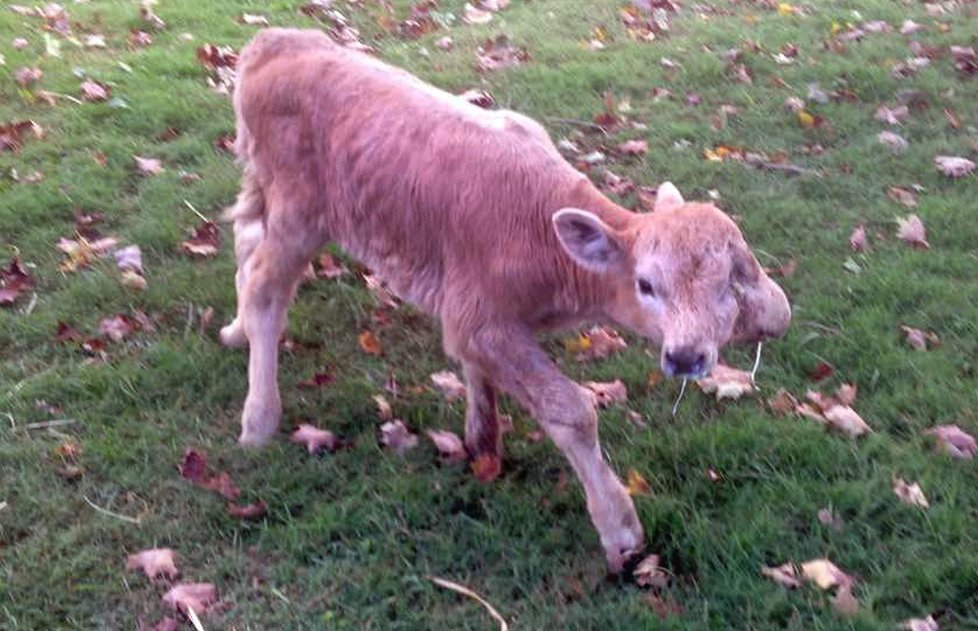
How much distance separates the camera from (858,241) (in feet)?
22.2

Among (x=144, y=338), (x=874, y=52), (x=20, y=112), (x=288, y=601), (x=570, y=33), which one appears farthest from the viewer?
(x=570, y=33)

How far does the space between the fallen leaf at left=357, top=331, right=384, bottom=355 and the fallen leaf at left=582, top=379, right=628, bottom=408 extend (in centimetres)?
109

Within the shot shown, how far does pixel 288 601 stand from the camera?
14.2 feet

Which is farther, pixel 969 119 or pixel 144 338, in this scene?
pixel 969 119

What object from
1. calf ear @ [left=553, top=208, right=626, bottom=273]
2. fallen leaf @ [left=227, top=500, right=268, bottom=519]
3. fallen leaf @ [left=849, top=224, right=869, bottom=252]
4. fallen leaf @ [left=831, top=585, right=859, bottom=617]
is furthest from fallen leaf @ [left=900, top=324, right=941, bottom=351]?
fallen leaf @ [left=227, top=500, right=268, bottom=519]

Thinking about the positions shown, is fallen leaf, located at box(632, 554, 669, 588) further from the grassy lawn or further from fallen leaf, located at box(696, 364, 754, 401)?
fallen leaf, located at box(696, 364, 754, 401)

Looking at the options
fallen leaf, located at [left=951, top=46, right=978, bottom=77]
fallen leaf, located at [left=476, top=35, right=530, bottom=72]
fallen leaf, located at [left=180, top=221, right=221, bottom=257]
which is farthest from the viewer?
fallen leaf, located at [left=476, top=35, right=530, bottom=72]

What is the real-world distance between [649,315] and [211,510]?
201cm

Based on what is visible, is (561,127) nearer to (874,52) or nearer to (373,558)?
(874,52)

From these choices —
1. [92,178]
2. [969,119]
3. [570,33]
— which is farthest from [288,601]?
[570,33]

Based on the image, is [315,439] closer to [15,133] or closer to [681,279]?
[681,279]

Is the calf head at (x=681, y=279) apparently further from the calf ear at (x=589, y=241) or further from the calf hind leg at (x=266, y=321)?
the calf hind leg at (x=266, y=321)

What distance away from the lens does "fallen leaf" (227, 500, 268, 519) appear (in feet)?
15.5

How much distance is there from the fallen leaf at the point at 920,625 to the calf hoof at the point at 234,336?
3.29 meters
